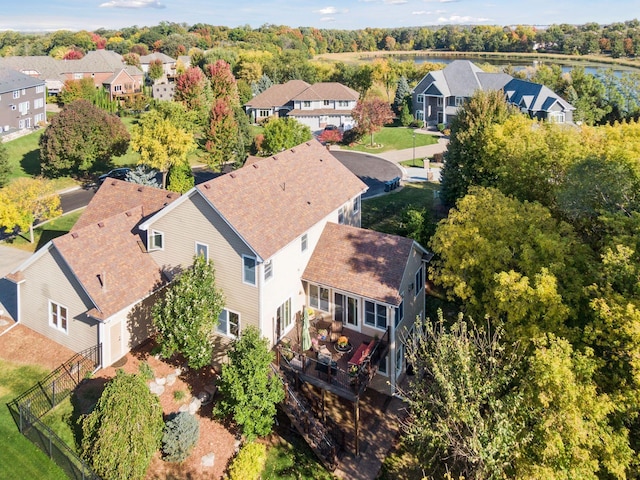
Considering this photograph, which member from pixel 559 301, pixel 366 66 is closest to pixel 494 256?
pixel 559 301

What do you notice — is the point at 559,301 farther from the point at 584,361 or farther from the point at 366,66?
the point at 366,66

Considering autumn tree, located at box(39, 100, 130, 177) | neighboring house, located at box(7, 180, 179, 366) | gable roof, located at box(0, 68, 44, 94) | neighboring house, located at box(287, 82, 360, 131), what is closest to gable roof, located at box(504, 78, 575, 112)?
neighboring house, located at box(287, 82, 360, 131)

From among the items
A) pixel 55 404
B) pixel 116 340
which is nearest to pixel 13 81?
pixel 116 340

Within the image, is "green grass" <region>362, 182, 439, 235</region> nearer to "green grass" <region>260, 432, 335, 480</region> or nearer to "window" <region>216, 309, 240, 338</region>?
"window" <region>216, 309, 240, 338</region>

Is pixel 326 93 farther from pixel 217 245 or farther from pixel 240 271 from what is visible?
pixel 240 271

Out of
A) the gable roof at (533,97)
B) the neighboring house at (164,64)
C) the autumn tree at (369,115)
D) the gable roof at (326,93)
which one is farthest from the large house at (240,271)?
the neighboring house at (164,64)

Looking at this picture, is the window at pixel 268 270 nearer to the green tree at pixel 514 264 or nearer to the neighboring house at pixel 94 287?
the neighboring house at pixel 94 287
